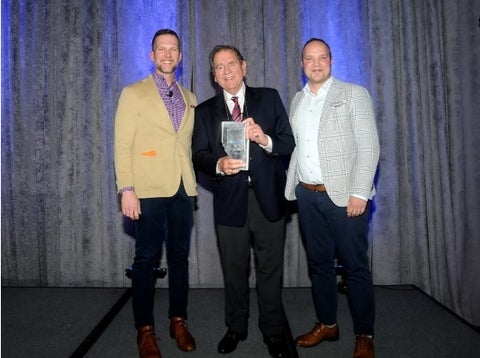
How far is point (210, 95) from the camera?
326cm

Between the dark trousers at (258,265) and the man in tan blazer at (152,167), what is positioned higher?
the man in tan blazer at (152,167)

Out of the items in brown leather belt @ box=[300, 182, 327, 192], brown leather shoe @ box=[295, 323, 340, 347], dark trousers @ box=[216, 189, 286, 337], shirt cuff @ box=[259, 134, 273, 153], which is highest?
shirt cuff @ box=[259, 134, 273, 153]

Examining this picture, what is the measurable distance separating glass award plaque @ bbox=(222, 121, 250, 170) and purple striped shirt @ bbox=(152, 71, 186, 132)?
0.41m

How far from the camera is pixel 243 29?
3.25m

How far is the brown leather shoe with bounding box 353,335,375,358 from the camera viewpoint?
6.62 feet

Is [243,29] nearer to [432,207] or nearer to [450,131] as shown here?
[450,131]

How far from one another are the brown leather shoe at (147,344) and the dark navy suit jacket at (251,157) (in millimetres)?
761

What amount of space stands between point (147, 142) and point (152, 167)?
0.47 feet

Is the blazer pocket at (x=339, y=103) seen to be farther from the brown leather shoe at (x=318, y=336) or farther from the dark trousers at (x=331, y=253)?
the brown leather shoe at (x=318, y=336)

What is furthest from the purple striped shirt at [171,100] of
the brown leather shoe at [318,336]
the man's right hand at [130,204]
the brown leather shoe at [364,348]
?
the brown leather shoe at [364,348]

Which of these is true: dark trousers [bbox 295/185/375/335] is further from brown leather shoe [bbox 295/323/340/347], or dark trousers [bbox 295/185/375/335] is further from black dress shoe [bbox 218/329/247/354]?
black dress shoe [bbox 218/329/247/354]

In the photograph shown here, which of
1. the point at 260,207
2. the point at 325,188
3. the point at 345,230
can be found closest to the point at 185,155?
the point at 260,207

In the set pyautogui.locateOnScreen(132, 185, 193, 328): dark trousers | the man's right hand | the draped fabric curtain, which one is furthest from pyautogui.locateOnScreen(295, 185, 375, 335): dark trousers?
the draped fabric curtain

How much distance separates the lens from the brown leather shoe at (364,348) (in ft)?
6.62
